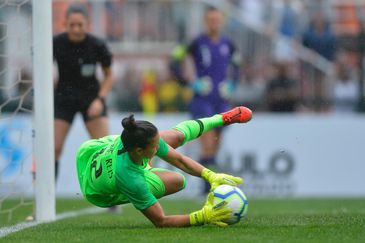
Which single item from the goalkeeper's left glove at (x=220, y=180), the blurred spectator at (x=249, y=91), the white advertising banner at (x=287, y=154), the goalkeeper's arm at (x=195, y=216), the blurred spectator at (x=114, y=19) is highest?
the blurred spectator at (x=114, y=19)

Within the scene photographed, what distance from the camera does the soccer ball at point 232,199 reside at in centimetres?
665

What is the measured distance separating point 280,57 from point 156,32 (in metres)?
2.47

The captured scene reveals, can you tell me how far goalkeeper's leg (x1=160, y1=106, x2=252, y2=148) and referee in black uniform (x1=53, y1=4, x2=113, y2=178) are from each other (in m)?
2.79

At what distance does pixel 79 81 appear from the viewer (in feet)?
33.9

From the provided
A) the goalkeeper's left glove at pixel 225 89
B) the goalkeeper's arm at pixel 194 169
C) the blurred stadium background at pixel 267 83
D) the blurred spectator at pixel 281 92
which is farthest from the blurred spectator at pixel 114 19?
the goalkeeper's arm at pixel 194 169

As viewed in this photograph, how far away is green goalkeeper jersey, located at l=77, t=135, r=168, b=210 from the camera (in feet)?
21.7

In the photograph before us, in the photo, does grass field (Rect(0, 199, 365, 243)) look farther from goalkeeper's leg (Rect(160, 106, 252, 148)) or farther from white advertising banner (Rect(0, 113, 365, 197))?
white advertising banner (Rect(0, 113, 365, 197))

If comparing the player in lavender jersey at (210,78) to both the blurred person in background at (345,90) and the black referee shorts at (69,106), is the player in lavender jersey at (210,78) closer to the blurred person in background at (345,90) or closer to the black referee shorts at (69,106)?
the black referee shorts at (69,106)

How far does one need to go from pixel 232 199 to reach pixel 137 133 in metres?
0.90

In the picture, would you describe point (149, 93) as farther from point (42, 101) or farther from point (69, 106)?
point (42, 101)

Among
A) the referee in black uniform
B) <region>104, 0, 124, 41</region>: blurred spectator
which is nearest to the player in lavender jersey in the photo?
the referee in black uniform

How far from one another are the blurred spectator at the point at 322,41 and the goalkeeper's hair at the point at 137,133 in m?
10.9

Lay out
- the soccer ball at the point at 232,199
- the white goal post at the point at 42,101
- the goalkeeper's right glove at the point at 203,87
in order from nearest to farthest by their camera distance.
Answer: the soccer ball at the point at 232,199 → the white goal post at the point at 42,101 → the goalkeeper's right glove at the point at 203,87

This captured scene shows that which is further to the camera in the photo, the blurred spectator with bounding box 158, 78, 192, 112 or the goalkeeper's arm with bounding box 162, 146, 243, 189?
the blurred spectator with bounding box 158, 78, 192, 112
